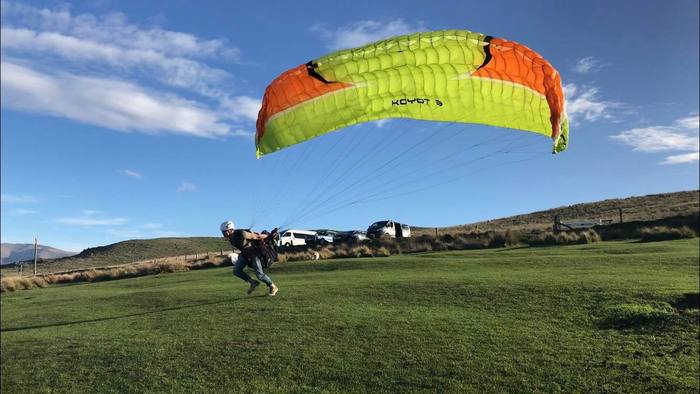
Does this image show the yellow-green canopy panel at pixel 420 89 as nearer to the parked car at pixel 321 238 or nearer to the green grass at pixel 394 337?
the green grass at pixel 394 337

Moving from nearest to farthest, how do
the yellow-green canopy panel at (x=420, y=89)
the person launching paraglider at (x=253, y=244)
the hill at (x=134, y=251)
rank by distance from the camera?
the yellow-green canopy panel at (x=420, y=89) < the person launching paraglider at (x=253, y=244) < the hill at (x=134, y=251)

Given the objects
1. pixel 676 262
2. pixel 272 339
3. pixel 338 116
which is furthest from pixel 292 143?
pixel 676 262

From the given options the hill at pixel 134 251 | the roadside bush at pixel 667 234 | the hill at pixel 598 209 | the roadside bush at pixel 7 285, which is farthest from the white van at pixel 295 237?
the hill at pixel 598 209

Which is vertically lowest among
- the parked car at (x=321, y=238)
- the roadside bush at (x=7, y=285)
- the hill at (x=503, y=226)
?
the roadside bush at (x=7, y=285)

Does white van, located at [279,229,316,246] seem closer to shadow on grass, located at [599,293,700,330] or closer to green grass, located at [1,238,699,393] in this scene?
green grass, located at [1,238,699,393]

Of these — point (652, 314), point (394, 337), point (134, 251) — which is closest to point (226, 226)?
point (394, 337)

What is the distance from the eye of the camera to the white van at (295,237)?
37.7 metres

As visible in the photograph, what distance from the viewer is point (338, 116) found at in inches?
439

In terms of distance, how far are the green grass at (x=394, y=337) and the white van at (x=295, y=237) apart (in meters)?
20.8

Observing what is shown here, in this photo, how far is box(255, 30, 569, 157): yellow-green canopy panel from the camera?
10.5 meters

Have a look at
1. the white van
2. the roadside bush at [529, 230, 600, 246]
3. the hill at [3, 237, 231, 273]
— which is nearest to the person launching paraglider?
the roadside bush at [529, 230, 600, 246]

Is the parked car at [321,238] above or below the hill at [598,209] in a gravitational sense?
below

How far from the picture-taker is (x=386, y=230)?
38562 mm

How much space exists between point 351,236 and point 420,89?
27.8m
